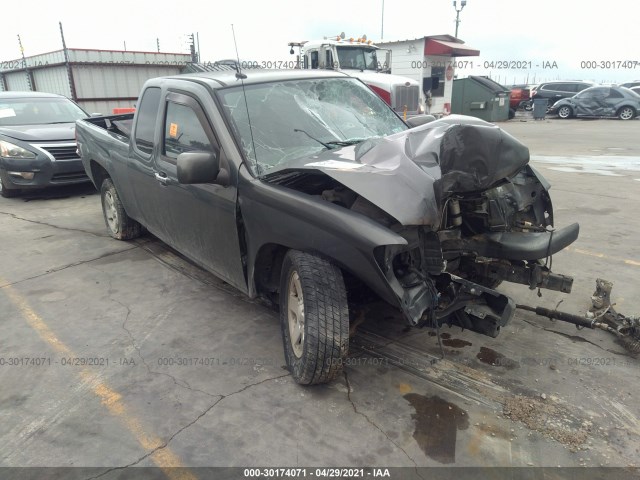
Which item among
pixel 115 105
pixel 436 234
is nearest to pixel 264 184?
pixel 436 234

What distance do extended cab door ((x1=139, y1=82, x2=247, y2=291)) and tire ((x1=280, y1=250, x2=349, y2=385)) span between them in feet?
2.33

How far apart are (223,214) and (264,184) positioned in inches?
19.3

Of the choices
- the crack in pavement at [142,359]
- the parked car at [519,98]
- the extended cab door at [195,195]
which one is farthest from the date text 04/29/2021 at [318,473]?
the parked car at [519,98]

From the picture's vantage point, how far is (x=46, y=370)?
3287mm

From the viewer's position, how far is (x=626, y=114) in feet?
74.4

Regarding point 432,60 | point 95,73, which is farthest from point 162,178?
point 432,60

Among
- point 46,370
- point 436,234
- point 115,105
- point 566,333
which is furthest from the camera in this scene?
point 115,105

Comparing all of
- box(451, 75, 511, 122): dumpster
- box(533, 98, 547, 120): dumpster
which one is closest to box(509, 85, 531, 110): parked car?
box(533, 98, 547, 120): dumpster

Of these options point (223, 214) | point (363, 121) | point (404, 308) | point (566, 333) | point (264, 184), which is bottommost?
point (566, 333)

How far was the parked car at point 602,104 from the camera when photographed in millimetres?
22562

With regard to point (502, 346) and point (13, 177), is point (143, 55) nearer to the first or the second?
point (13, 177)

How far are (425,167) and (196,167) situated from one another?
1.41 meters

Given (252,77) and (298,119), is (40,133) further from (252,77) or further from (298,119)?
(298,119)

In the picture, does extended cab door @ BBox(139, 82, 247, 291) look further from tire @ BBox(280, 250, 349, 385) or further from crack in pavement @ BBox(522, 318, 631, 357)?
crack in pavement @ BBox(522, 318, 631, 357)
